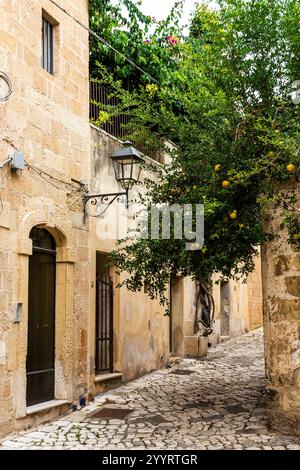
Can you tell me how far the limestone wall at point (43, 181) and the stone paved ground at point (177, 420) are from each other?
0.55m

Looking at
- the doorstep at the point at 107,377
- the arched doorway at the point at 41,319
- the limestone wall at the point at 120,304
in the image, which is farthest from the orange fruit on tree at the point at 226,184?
the doorstep at the point at 107,377

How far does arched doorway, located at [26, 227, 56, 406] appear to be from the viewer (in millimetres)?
7441

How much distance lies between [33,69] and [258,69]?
298 cm

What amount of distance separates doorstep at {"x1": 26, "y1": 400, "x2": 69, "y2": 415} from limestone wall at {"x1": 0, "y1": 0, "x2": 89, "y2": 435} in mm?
91

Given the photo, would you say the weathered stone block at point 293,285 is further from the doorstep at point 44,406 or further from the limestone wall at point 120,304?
the doorstep at point 44,406

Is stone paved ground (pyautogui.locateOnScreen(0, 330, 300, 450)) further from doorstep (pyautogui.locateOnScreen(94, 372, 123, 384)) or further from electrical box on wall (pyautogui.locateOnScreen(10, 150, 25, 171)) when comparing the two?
electrical box on wall (pyautogui.locateOnScreen(10, 150, 25, 171))

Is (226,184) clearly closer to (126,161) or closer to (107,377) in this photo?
(126,161)

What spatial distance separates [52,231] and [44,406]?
237 centimetres

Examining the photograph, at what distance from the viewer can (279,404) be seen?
251 inches

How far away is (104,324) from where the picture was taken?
388 inches

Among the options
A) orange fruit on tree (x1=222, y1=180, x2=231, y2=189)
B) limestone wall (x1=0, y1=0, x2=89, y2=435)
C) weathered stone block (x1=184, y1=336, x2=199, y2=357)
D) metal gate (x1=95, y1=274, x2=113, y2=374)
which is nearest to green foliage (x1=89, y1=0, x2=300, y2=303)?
orange fruit on tree (x1=222, y1=180, x2=231, y2=189)

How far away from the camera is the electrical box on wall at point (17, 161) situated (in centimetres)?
673
